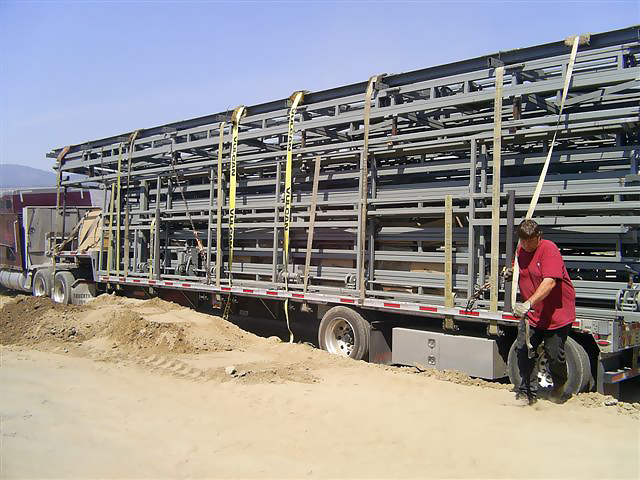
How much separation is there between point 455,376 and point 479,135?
3.10m

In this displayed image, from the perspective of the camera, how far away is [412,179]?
9016 millimetres

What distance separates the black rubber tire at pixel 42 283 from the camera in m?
16.4

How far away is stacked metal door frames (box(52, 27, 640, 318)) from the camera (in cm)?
699

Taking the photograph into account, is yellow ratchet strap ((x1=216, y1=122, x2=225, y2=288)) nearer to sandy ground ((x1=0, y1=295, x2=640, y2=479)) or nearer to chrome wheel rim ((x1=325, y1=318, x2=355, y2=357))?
sandy ground ((x1=0, y1=295, x2=640, y2=479))

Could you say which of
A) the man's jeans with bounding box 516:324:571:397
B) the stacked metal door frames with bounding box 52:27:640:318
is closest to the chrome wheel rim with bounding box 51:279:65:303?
the stacked metal door frames with bounding box 52:27:640:318

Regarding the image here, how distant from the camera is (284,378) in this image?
24.3ft

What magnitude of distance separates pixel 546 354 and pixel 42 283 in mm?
14704

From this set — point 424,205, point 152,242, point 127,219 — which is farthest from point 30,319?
point 424,205

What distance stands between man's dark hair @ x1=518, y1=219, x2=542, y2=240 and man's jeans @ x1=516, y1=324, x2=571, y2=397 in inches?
36.1

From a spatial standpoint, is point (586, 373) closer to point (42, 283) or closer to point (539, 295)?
point (539, 295)

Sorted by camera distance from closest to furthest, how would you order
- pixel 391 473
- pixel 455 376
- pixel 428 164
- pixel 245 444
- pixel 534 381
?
1. pixel 391 473
2. pixel 245 444
3. pixel 534 381
4. pixel 455 376
5. pixel 428 164

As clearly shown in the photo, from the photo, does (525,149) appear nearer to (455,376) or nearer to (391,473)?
(455,376)

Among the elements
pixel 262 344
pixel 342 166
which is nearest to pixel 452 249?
pixel 342 166

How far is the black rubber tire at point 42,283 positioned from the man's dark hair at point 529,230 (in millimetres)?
14120
